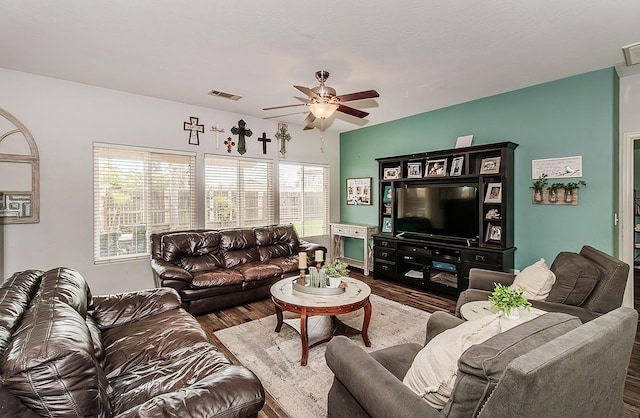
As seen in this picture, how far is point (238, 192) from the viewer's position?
5.30 m

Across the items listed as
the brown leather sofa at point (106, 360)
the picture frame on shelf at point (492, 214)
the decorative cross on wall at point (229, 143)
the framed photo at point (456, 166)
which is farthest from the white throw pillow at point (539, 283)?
the decorative cross on wall at point (229, 143)

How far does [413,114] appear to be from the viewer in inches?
206

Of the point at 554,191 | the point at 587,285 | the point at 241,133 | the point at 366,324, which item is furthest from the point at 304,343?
the point at 241,133

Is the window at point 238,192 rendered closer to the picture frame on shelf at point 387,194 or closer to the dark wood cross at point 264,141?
the dark wood cross at point 264,141

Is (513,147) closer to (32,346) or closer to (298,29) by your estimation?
(298,29)

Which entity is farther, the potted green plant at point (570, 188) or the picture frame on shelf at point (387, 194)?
the picture frame on shelf at point (387, 194)

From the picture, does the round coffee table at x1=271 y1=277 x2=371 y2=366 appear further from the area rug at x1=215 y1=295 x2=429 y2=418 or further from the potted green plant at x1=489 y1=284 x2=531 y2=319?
the potted green plant at x1=489 y1=284 x2=531 y2=319

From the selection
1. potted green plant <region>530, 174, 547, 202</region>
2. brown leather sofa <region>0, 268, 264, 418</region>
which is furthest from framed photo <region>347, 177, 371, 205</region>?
brown leather sofa <region>0, 268, 264, 418</region>

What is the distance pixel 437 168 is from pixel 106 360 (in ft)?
14.7

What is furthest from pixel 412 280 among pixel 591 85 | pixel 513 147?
pixel 591 85

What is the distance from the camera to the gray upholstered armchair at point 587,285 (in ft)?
7.47

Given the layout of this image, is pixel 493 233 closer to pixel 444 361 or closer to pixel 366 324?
pixel 366 324

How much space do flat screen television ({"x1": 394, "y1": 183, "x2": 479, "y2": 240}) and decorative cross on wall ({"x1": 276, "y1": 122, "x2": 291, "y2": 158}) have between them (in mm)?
2196

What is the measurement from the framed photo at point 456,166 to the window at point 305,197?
106 inches
